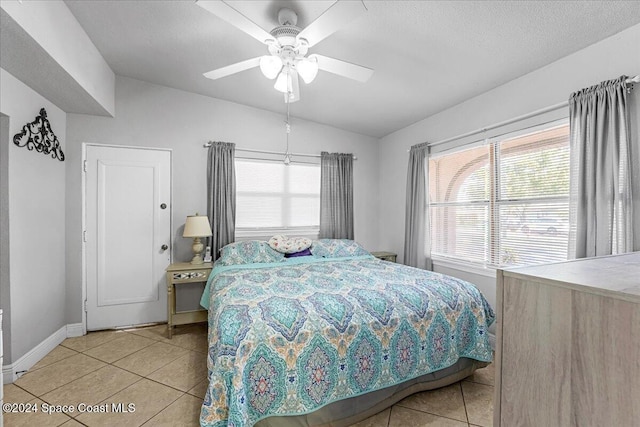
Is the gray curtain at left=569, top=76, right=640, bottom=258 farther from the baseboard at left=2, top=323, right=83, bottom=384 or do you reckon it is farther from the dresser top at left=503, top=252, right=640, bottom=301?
the baseboard at left=2, top=323, right=83, bottom=384

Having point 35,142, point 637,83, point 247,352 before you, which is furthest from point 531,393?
point 35,142

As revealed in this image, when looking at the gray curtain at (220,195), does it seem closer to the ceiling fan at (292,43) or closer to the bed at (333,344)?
the bed at (333,344)

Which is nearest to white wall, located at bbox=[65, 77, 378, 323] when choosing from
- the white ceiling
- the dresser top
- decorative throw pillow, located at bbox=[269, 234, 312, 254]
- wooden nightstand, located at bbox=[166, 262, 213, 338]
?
the white ceiling

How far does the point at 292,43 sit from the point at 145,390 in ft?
8.78

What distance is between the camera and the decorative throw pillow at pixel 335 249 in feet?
11.4

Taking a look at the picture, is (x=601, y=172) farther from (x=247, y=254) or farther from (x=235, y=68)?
(x=247, y=254)

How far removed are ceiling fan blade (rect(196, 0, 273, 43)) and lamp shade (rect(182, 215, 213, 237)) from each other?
2.06m

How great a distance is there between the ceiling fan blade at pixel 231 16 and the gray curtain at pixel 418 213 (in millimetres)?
2406

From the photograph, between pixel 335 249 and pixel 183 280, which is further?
pixel 335 249

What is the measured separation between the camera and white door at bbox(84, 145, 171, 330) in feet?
10.3

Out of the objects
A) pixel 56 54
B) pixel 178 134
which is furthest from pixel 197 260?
pixel 56 54

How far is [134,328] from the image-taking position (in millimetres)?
3250

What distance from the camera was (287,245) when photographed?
336 cm

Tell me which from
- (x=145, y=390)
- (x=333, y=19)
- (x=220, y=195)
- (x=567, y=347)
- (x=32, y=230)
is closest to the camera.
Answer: (x=567, y=347)
